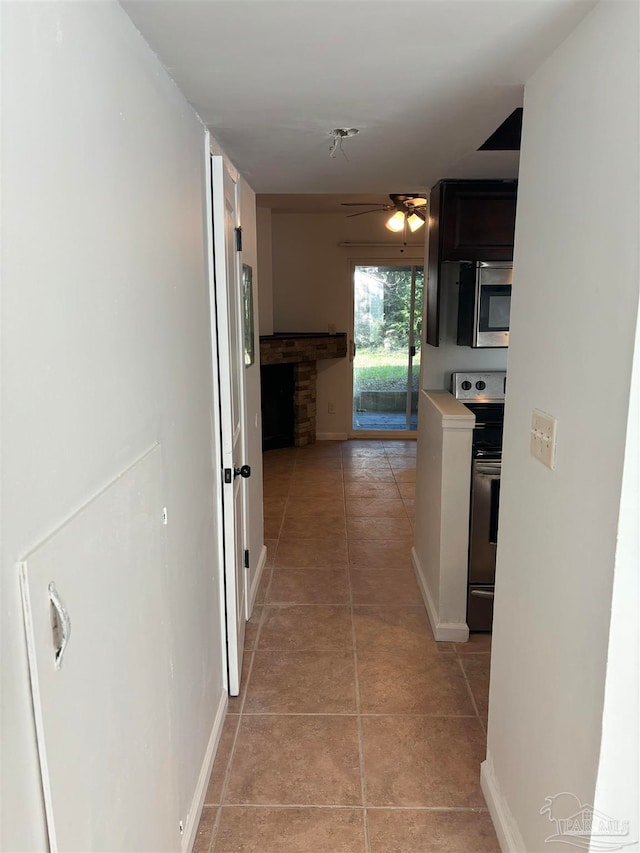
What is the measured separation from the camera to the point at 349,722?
2.24 metres

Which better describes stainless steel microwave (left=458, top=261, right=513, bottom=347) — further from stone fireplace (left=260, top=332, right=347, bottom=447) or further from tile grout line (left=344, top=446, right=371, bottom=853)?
stone fireplace (left=260, top=332, right=347, bottom=447)

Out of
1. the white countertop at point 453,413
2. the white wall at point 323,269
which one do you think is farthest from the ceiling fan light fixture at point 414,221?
the white countertop at point 453,413

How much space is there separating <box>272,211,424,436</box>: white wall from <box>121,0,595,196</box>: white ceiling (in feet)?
14.0

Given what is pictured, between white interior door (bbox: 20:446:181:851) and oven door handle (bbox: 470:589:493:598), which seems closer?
white interior door (bbox: 20:446:181:851)

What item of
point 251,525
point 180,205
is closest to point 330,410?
point 251,525

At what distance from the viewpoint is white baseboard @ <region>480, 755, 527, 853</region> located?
1.60 m

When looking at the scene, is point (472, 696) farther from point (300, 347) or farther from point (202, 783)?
point (300, 347)

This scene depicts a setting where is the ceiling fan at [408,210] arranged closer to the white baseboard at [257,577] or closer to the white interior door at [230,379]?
the white interior door at [230,379]

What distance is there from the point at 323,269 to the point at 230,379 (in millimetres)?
4719

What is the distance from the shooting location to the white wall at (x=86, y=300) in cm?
75

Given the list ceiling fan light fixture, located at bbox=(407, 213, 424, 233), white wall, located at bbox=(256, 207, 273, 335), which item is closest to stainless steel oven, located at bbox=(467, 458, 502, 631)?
ceiling fan light fixture, located at bbox=(407, 213, 424, 233)

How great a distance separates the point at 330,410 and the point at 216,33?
571 centimetres

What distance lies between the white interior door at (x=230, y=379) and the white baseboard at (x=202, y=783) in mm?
173

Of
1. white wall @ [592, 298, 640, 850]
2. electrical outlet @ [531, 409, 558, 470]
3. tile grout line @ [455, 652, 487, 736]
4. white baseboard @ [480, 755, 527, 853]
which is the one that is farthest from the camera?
tile grout line @ [455, 652, 487, 736]
